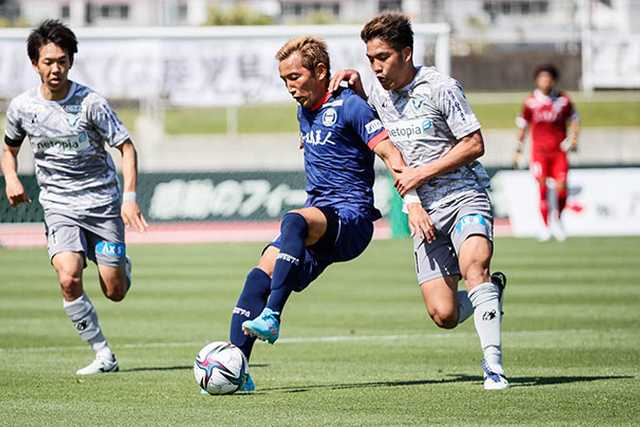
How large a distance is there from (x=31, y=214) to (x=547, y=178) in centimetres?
1050

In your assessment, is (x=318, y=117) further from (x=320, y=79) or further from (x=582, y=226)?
(x=582, y=226)

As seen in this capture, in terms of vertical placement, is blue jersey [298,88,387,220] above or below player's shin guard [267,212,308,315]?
above

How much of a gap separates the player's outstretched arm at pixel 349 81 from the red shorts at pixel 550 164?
51.2ft

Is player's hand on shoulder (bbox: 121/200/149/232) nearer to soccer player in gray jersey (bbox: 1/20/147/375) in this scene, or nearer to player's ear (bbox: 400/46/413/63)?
soccer player in gray jersey (bbox: 1/20/147/375)

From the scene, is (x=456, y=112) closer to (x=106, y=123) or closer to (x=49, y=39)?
(x=106, y=123)

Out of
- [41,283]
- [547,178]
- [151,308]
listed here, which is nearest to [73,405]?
[151,308]

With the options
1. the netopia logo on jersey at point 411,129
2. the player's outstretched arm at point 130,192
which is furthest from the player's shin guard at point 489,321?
the player's outstretched arm at point 130,192

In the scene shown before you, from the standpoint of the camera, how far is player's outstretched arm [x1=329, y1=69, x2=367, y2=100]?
920 cm

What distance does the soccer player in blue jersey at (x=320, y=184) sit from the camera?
28.8 feet

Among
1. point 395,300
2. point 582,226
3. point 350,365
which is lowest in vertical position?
point 582,226

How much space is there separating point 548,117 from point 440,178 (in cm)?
1584

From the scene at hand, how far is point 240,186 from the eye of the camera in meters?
29.3

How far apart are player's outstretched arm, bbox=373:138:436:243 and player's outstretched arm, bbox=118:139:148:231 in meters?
1.82

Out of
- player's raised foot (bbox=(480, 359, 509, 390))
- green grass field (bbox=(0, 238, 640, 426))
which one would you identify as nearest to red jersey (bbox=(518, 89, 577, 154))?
green grass field (bbox=(0, 238, 640, 426))
